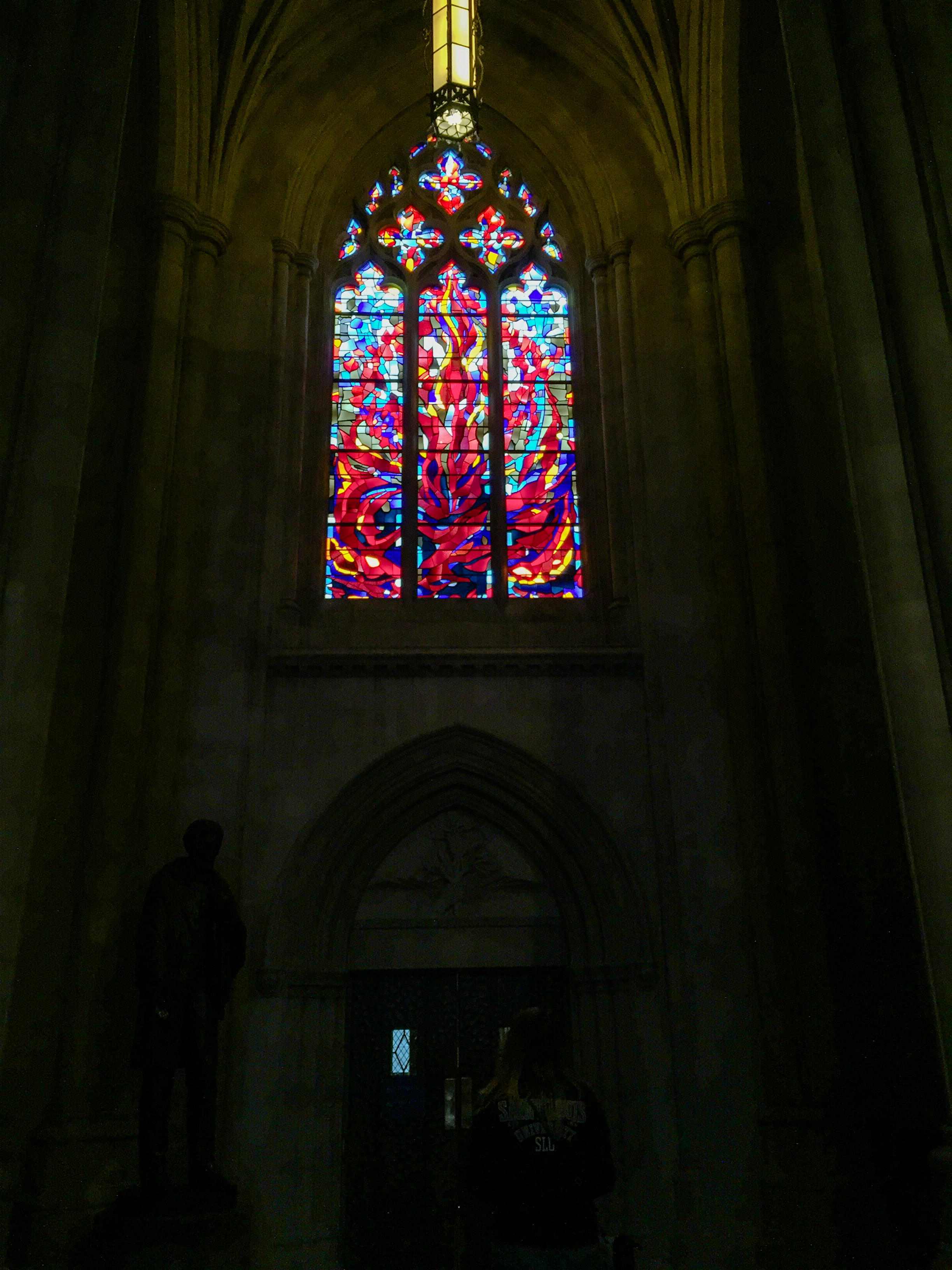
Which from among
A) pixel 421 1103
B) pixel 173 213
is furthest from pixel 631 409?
pixel 421 1103

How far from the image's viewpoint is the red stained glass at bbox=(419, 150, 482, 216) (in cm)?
A: 944

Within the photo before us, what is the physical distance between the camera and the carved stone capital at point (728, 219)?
816 cm

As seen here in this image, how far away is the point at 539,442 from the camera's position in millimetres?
8539

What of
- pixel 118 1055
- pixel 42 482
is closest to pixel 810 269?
pixel 42 482

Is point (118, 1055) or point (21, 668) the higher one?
point (21, 668)

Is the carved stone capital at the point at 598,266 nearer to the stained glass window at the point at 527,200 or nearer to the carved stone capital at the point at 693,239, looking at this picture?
the carved stone capital at the point at 693,239

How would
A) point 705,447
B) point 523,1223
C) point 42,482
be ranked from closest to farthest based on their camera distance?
1. point 523,1223
2. point 42,482
3. point 705,447

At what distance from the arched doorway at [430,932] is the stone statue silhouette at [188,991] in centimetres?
132

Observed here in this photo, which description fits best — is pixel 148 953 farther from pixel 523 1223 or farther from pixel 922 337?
pixel 922 337

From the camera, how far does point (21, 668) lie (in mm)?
3836

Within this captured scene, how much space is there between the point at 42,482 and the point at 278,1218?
4436 millimetres

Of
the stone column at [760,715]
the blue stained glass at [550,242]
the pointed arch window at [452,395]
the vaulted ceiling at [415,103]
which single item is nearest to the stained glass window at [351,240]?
the pointed arch window at [452,395]

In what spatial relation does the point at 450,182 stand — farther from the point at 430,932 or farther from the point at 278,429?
the point at 430,932

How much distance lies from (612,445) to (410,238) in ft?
9.03
